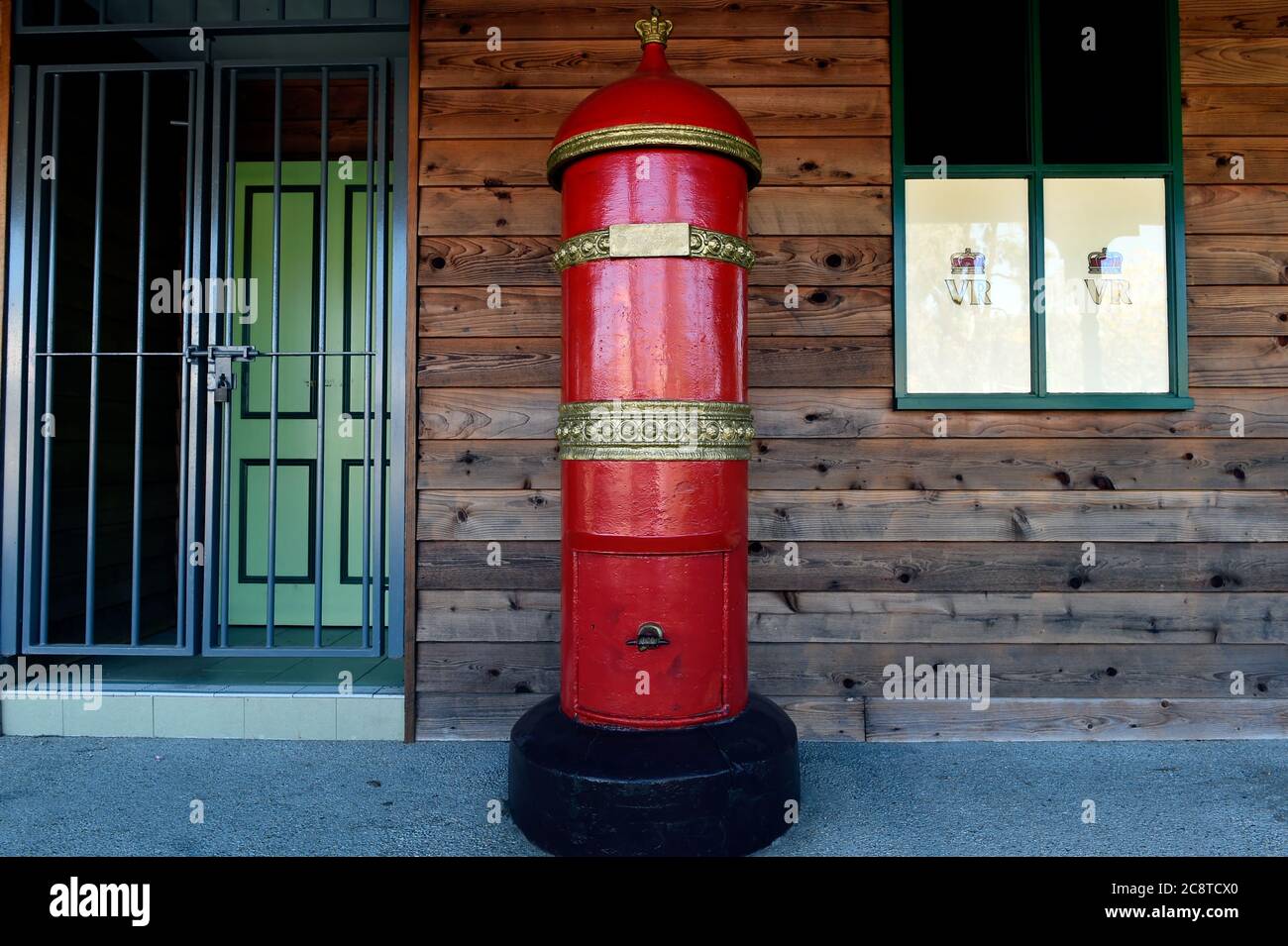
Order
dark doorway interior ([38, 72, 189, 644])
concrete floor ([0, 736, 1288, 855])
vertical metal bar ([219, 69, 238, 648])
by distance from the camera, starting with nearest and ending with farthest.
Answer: concrete floor ([0, 736, 1288, 855]) < vertical metal bar ([219, 69, 238, 648]) < dark doorway interior ([38, 72, 189, 644])

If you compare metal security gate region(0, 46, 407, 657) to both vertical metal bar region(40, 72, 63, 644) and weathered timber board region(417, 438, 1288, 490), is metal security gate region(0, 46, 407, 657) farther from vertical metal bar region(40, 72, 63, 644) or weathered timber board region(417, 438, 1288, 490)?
weathered timber board region(417, 438, 1288, 490)

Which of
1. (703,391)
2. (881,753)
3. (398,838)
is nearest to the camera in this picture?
(703,391)

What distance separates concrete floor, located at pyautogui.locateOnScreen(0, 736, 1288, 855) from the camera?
212 cm

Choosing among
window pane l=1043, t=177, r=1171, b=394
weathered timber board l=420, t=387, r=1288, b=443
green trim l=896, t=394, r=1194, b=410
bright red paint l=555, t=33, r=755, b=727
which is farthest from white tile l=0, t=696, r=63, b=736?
window pane l=1043, t=177, r=1171, b=394

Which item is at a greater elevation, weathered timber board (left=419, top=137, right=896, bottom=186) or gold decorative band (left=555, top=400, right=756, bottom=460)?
weathered timber board (left=419, top=137, right=896, bottom=186)

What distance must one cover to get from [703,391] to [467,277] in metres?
1.33

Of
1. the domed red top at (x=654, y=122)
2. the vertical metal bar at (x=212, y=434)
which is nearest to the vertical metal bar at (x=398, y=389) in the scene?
the vertical metal bar at (x=212, y=434)

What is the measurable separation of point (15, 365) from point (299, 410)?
4.21 ft

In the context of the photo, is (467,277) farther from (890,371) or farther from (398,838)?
(398,838)

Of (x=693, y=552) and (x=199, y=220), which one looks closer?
(x=693, y=552)

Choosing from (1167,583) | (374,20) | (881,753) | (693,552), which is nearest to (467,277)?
(374,20)

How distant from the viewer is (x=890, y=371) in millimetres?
2895

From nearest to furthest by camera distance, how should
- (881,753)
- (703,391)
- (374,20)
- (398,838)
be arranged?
(703,391) → (398,838) → (881,753) → (374,20)

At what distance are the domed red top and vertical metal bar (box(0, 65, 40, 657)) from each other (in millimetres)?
2395
